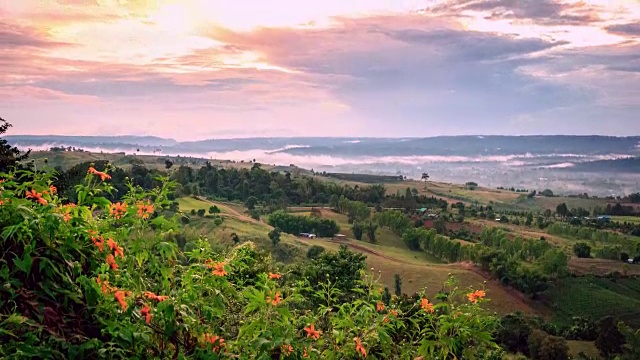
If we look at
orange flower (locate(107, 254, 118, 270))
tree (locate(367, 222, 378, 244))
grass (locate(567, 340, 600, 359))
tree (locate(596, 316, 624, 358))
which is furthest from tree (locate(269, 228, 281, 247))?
orange flower (locate(107, 254, 118, 270))

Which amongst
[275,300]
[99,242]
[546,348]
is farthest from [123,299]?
[546,348]

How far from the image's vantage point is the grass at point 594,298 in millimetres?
62781

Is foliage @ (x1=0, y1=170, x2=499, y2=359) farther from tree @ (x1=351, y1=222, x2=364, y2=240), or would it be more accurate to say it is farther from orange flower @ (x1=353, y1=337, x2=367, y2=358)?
tree @ (x1=351, y1=222, x2=364, y2=240)

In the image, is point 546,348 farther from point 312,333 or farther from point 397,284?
point 312,333

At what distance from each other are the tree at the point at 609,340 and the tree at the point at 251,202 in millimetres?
63313

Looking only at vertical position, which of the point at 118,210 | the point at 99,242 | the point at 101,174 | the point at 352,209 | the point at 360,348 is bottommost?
the point at 352,209

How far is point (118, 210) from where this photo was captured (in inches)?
147

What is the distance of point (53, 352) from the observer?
2.79 meters

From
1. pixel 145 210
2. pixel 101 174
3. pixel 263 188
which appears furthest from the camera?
pixel 263 188

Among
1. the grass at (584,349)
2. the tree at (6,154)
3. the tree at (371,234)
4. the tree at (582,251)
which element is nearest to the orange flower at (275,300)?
the tree at (6,154)

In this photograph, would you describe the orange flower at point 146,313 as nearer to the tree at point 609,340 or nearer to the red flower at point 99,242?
the red flower at point 99,242

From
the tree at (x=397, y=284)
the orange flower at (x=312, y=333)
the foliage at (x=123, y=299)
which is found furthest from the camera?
the tree at (x=397, y=284)

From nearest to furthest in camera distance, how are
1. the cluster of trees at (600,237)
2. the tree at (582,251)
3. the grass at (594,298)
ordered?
1. the grass at (594,298)
2. the tree at (582,251)
3. the cluster of trees at (600,237)

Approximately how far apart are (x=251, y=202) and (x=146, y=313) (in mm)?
99916
